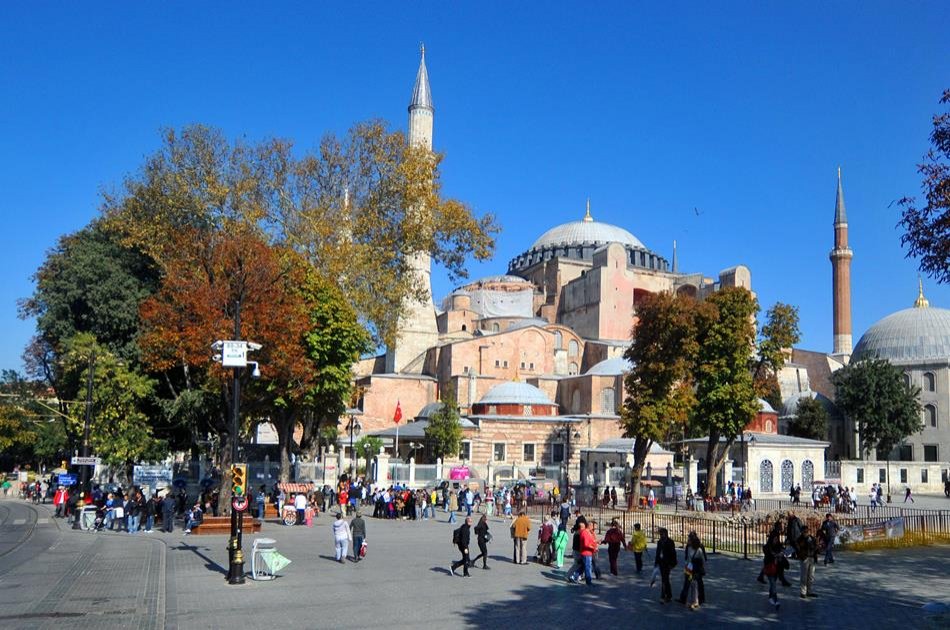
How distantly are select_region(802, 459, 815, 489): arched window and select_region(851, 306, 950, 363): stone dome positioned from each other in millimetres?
16305

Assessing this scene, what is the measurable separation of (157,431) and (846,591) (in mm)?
24306

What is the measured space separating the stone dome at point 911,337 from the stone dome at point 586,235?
19.3m

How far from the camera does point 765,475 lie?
121ft

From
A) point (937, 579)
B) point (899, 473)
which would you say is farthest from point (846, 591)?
point (899, 473)

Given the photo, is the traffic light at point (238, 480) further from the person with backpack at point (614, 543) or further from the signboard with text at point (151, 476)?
the signboard with text at point (151, 476)

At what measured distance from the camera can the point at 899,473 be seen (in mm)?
44219

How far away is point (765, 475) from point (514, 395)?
42.4 feet

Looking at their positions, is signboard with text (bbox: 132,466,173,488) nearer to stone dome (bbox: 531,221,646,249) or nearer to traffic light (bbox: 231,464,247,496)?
traffic light (bbox: 231,464,247,496)

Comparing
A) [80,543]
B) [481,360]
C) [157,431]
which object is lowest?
[80,543]

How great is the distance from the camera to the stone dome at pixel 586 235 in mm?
69438

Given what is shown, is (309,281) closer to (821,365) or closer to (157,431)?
(157,431)

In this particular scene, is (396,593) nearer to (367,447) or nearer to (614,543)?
(614,543)

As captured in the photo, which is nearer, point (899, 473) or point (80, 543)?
point (80, 543)

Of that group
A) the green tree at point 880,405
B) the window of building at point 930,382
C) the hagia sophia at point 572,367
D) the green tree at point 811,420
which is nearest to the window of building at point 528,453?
the hagia sophia at point 572,367
